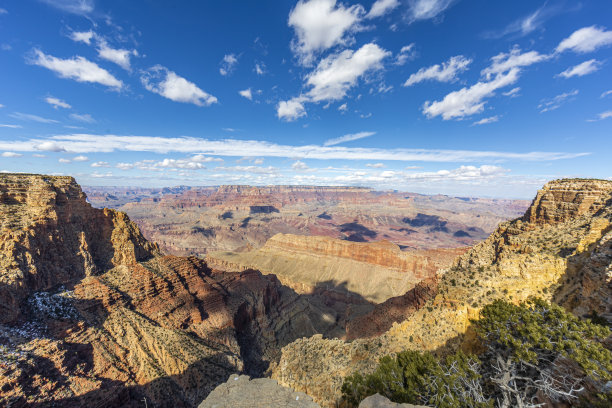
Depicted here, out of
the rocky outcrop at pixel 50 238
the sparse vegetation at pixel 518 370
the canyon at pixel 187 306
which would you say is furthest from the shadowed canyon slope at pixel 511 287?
the rocky outcrop at pixel 50 238

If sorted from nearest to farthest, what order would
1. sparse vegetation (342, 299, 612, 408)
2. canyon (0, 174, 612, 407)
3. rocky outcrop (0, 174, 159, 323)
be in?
sparse vegetation (342, 299, 612, 408) < canyon (0, 174, 612, 407) < rocky outcrop (0, 174, 159, 323)

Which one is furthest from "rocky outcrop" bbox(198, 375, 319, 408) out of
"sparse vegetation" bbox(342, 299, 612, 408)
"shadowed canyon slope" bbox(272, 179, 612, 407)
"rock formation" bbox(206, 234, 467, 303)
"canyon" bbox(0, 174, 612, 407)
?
"rock formation" bbox(206, 234, 467, 303)

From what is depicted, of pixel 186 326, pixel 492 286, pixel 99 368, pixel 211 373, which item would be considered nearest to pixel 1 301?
pixel 99 368

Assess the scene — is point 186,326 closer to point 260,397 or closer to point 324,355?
point 324,355

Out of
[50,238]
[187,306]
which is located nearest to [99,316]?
[187,306]

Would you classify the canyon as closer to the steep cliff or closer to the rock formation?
the steep cliff

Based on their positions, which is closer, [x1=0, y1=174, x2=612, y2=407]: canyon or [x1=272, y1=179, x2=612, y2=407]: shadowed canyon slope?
[x1=272, y1=179, x2=612, y2=407]: shadowed canyon slope
